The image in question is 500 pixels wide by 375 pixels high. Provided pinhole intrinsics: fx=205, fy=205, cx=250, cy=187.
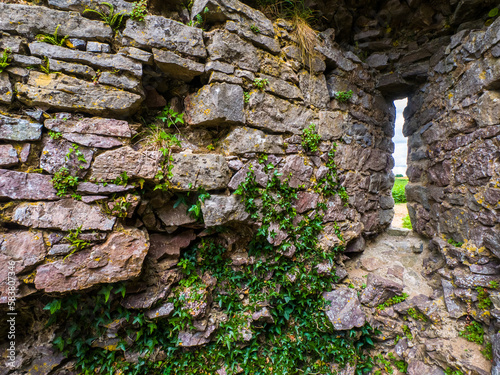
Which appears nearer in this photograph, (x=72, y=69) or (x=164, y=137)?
(x=72, y=69)

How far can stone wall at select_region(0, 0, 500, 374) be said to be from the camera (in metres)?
2.00

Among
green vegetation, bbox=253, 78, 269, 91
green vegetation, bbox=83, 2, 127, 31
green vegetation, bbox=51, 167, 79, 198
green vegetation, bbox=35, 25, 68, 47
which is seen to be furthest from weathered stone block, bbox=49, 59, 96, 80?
green vegetation, bbox=253, 78, 269, 91

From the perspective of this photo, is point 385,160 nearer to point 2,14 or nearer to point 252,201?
point 252,201

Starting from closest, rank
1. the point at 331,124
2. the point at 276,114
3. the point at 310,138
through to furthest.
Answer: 1. the point at 276,114
2. the point at 310,138
3. the point at 331,124

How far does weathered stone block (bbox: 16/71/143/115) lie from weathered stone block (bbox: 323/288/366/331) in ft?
11.7

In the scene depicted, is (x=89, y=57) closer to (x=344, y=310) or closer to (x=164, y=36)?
(x=164, y=36)

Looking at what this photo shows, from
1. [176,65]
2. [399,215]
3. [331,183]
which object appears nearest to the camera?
[176,65]

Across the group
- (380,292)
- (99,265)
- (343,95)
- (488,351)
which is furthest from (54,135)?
(488,351)

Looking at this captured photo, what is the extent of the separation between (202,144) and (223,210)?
0.91 metres

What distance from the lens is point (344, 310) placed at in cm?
284

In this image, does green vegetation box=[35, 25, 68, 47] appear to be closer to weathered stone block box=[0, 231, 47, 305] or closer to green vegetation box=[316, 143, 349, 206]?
weathered stone block box=[0, 231, 47, 305]

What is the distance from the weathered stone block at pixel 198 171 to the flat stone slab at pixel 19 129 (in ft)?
4.20

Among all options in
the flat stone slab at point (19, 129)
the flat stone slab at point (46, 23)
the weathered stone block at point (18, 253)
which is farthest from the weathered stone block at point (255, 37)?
the weathered stone block at point (18, 253)

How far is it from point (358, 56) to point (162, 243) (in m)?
4.53
